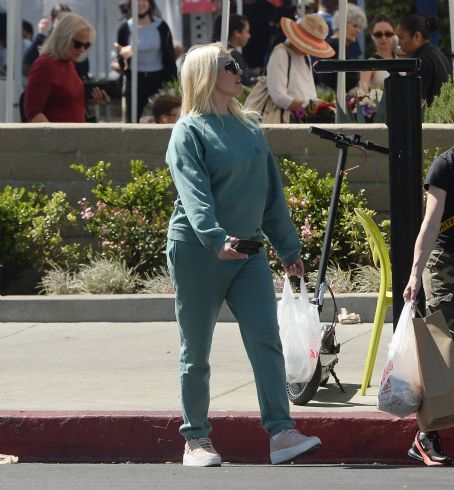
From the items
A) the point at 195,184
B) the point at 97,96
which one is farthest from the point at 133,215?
the point at 195,184

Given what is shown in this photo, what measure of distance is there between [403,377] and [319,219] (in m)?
4.33

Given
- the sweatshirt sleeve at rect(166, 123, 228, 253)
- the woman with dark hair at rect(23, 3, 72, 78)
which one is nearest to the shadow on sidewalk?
the sweatshirt sleeve at rect(166, 123, 228, 253)

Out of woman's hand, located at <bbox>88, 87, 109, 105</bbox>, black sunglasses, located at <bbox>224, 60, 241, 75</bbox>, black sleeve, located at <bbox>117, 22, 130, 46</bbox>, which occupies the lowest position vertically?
woman's hand, located at <bbox>88, 87, 109, 105</bbox>

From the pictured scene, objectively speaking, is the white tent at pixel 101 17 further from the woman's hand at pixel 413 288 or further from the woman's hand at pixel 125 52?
the woman's hand at pixel 413 288

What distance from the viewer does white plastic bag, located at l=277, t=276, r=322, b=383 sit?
6.94 metres

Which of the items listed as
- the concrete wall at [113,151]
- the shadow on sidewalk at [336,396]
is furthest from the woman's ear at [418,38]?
the shadow on sidewalk at [336,396]

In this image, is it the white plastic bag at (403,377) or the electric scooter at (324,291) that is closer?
the white plastic bag at (403,377)

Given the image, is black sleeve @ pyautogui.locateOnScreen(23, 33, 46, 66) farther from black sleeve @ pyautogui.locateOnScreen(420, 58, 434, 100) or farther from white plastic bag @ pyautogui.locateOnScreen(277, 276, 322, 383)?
white plastic bag @ pyautogui.locateOnScreen(277, 276, 322, 383)

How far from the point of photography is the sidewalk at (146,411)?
6.78 metres

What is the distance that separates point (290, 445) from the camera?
6.32 meters

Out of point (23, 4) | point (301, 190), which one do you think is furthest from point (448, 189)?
point (23, 4)

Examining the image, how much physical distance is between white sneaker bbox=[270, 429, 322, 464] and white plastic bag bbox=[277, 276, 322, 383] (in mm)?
671

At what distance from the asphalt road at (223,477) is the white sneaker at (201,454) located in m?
0.04

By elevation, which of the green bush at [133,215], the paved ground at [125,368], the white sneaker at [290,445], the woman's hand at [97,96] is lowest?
the paved ground at [125,368]
